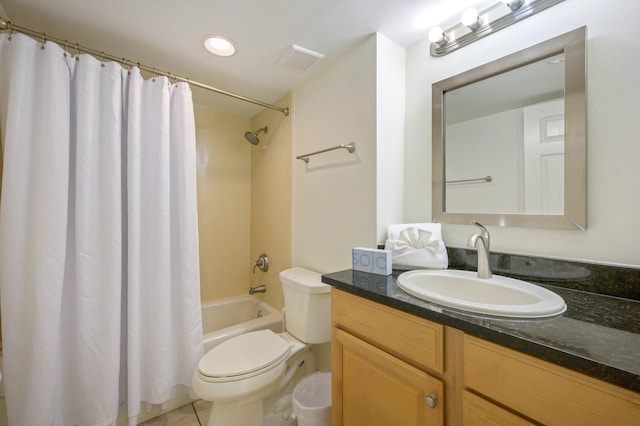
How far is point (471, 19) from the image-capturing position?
1.08 metres

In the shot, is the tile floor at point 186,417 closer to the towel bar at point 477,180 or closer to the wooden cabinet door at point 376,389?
the wooden cabinet door at point 376,389

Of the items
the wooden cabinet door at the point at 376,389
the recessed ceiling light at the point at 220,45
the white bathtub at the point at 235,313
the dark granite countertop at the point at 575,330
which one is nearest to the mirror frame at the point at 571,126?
the dark granite countertop at the point at 575,330

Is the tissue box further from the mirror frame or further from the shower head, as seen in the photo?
the shower head

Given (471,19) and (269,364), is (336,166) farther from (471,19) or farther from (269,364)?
(269,364)

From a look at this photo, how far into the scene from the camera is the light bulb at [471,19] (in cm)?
108

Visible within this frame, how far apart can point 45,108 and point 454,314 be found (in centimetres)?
189

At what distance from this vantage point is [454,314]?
0.69m

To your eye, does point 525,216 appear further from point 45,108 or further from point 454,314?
point 45,108

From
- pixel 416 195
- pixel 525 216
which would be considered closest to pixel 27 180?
pixel 416 195

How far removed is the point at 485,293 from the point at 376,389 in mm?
540

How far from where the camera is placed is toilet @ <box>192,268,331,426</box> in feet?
3.85

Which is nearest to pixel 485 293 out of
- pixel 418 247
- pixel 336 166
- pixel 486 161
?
pixel 418 247

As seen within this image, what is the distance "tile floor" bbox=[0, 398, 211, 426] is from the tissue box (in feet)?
4.45

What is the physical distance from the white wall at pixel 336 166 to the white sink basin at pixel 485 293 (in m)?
0.36
